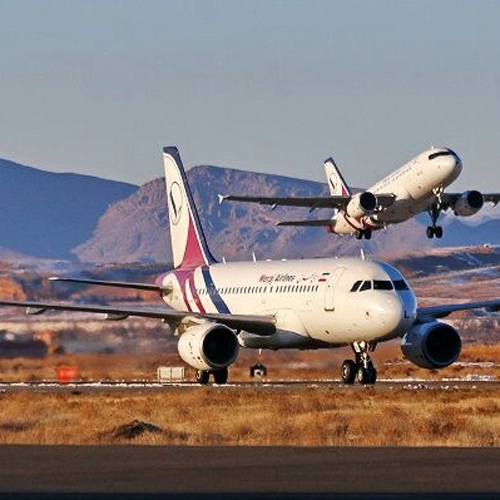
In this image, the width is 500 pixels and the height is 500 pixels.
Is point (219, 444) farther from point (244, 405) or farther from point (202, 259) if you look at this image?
point (202, 259)

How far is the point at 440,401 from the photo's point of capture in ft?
148

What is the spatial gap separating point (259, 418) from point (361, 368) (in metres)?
19.7

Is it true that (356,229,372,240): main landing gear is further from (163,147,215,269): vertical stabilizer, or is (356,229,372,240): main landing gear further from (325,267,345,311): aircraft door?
(325,267,345,311): aircraft door

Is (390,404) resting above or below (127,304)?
below

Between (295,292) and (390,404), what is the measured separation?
18.7 m

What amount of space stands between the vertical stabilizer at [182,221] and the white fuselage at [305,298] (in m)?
1.19

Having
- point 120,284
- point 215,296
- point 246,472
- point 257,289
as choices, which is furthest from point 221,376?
point 246,472

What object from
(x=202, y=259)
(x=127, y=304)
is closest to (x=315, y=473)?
(x=202, y=259)

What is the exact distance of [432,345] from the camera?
6050 centimetres

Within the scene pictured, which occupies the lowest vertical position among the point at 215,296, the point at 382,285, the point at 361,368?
the point at 361,368

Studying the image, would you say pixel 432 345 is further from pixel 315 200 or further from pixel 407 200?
pixel 315 200

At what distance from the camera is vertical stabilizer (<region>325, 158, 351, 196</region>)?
345 feet

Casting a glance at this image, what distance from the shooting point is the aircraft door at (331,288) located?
192 ft

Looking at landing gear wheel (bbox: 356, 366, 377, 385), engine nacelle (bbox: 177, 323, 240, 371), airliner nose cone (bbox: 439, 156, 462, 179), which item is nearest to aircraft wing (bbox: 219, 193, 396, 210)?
airliner nose cone (bbox: 439, 156, 462, 179)
